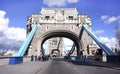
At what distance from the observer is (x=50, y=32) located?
2090 inches

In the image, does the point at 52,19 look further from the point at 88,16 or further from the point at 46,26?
the point at 88,16

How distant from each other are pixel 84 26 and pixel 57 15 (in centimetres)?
932

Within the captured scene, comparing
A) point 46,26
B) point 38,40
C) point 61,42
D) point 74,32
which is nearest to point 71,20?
point 74,32

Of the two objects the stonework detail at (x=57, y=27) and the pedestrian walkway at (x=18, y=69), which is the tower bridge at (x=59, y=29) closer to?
the stonework detail at (x=57, y=27)

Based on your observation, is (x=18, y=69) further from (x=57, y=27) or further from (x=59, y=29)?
(x=57, y=27)

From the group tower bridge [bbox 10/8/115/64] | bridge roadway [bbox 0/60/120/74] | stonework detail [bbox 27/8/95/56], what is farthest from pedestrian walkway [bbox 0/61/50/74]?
stonework detail [bbox 27/8/95/56]

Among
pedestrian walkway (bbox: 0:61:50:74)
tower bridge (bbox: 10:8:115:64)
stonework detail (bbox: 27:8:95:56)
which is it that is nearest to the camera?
pedestrian walkway (bbox: 0:61:50:74)

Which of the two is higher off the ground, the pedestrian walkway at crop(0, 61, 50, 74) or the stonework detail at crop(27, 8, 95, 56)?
the stonework detail at crop(27, 8, 95, 56)

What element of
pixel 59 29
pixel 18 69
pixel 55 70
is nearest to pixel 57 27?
pixel 59 29

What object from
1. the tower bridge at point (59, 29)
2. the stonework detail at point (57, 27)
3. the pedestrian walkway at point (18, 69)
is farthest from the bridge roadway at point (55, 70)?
the stonework detail at point (57, 27)

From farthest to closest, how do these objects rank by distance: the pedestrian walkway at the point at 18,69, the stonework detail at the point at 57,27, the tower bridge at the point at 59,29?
the stonework detail at the point at 57,27 < the tower bridge at the point at 59,29 < the pedestrian walkway at the point at 18,69

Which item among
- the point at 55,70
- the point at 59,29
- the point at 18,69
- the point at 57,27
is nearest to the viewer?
the point at 55,70

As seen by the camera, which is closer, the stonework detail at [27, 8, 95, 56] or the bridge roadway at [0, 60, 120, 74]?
the bridge roadway at [0, 60, 120, 74]

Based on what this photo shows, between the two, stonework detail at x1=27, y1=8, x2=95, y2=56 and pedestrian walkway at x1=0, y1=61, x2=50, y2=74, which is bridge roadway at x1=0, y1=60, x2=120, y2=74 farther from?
stonework detail at x1=27, y1=8, x2=95, y2=56
